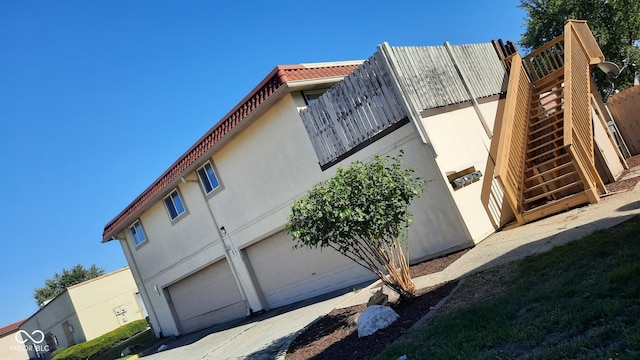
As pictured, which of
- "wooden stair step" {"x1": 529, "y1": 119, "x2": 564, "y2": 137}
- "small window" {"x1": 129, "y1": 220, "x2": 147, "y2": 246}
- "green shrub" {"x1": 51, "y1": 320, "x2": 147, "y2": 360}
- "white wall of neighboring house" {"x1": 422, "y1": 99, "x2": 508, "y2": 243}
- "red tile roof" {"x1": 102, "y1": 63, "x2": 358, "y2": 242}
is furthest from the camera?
"green shrub" {"x1": 51, "y1": 320, "x2": 147, "y2": 360}

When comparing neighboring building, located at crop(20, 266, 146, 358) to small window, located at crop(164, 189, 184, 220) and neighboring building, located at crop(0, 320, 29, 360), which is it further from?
small window, located at crop(164, 189, 184, 220)

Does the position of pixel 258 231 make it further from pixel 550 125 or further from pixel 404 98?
pixel 550 125

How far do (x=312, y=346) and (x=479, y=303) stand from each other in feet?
8.93

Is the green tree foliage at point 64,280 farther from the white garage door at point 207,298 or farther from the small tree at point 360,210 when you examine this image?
the small tree at point 360,210

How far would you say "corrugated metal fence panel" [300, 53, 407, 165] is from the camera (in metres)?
9.55

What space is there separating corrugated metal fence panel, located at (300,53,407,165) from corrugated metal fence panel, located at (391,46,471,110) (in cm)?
42

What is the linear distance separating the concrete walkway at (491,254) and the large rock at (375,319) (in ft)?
4.60

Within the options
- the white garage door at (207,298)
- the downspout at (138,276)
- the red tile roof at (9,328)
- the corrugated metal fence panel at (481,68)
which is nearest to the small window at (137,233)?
the downspout at (138,276)

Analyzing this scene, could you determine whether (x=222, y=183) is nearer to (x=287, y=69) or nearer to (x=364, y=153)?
(x=287, y=69)

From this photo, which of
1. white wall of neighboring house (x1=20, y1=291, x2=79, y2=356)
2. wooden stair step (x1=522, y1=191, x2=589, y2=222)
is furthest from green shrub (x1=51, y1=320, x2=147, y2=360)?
wooden stair step (x1=522, y1=191, x2=589, y2=222)

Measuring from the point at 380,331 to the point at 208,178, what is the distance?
33.7 ft

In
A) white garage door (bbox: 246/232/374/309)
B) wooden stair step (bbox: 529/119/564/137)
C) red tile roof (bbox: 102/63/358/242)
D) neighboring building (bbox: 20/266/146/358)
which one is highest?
red tile roof (bbox: 102/63/358/242)

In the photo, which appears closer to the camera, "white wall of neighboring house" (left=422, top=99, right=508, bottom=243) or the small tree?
the small tree

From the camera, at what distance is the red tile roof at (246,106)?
11.5m
